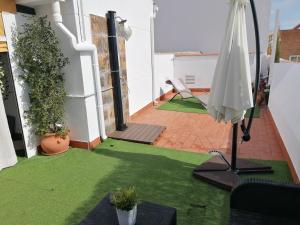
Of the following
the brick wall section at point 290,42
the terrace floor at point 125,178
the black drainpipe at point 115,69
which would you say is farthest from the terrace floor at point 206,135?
the brick wall section at point 290,42

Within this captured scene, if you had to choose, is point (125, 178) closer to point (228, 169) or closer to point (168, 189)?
point (168, 189)

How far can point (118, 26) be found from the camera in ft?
21.7

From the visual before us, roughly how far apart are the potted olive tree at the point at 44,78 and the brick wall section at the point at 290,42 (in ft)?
64.6

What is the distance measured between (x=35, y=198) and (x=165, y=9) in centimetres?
1367

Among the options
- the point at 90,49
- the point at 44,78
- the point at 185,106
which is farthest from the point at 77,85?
the point at 185,106

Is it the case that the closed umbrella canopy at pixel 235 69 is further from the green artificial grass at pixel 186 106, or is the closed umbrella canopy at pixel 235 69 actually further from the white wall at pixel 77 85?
the green artificial grass at pixel 186 106

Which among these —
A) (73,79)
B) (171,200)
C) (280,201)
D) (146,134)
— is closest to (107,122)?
(146,134)

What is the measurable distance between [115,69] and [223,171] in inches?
148

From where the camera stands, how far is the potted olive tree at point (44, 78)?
4672 millimetres

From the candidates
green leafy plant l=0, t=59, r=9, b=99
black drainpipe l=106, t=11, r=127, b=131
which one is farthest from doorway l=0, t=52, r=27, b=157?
black drainpipe l=106, t=11, r=127, b=131

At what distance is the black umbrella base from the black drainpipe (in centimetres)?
293

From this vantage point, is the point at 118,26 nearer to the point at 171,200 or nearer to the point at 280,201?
the point at 171,200

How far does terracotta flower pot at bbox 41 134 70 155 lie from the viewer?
5.16 metres

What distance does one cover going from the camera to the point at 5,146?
183 inches
